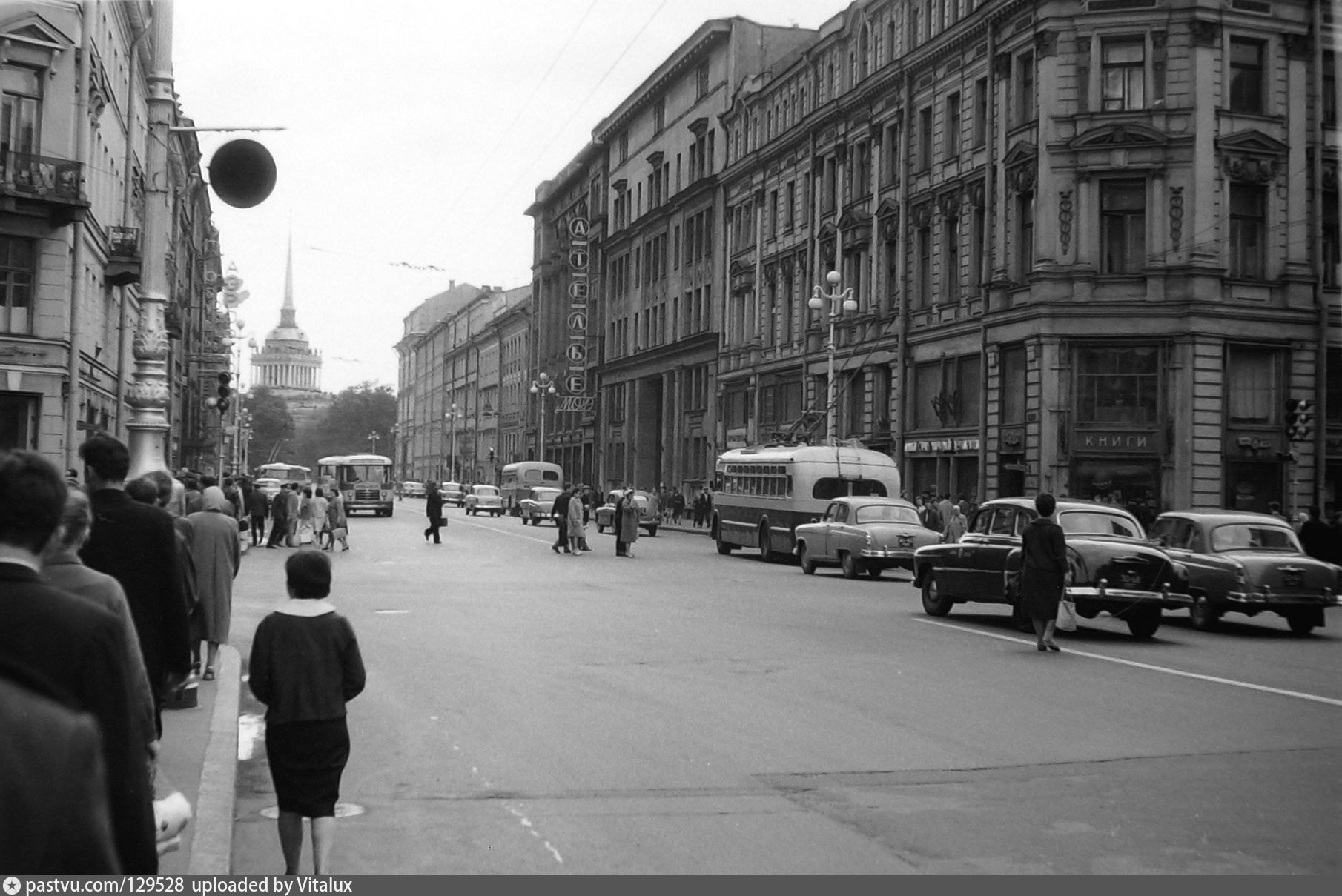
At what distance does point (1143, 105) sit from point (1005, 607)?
2004cm

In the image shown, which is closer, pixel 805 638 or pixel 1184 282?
pixel 805 638

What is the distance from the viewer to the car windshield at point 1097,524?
749 inches

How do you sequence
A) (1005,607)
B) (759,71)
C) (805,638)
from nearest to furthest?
1. (805,638)
2. (1005,607)
3. (759,71)

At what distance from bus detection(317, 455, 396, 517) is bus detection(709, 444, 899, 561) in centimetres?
3575

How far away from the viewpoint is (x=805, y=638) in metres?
17.0

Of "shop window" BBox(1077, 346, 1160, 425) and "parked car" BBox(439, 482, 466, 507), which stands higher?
"shop window" BBox(1077, 346, 1160, 425)

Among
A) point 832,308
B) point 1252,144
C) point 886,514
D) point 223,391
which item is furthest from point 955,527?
point 223,391

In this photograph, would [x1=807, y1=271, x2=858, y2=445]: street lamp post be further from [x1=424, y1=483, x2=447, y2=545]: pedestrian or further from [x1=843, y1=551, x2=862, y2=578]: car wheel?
[x1=424, y1=483, x2=447, y2=545]: pedestrian

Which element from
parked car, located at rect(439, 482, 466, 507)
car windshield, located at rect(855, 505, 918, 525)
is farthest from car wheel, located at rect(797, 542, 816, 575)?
parked car, located at rect(439, 482, 466, 507)

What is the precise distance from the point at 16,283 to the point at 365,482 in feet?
124

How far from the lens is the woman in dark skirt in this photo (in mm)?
6141
